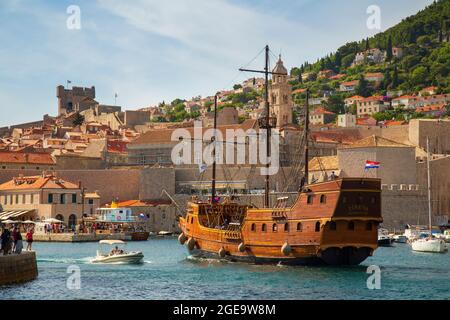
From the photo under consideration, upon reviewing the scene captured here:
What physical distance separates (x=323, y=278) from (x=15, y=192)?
4356cm

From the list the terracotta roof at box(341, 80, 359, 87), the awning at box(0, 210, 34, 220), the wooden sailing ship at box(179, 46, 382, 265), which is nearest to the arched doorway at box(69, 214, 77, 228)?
the awning at box(0, 210, 34, 220)

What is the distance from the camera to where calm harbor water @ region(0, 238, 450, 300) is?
26219mm

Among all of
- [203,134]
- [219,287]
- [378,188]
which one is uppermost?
[203,134]

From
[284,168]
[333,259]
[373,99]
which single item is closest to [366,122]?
[373,99]

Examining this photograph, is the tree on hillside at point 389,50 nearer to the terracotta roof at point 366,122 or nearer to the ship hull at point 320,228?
the terracotta roof at point 366,122

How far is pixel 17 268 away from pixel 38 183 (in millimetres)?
42721

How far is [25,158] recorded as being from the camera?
84.6m

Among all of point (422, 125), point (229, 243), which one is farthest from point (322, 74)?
point (229, 243)

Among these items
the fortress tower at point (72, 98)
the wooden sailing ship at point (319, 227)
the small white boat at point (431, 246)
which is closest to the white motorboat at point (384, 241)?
the small white boat at point (431, 246)

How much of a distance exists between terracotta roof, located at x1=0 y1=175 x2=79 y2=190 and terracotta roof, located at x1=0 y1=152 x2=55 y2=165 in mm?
12151

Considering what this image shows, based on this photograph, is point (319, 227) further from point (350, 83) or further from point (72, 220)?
point (350, 83)

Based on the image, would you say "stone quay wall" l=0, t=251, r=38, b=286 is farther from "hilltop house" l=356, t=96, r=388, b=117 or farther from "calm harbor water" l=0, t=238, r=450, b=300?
"hilltop house" l=356, t=96, r=388, b=117
